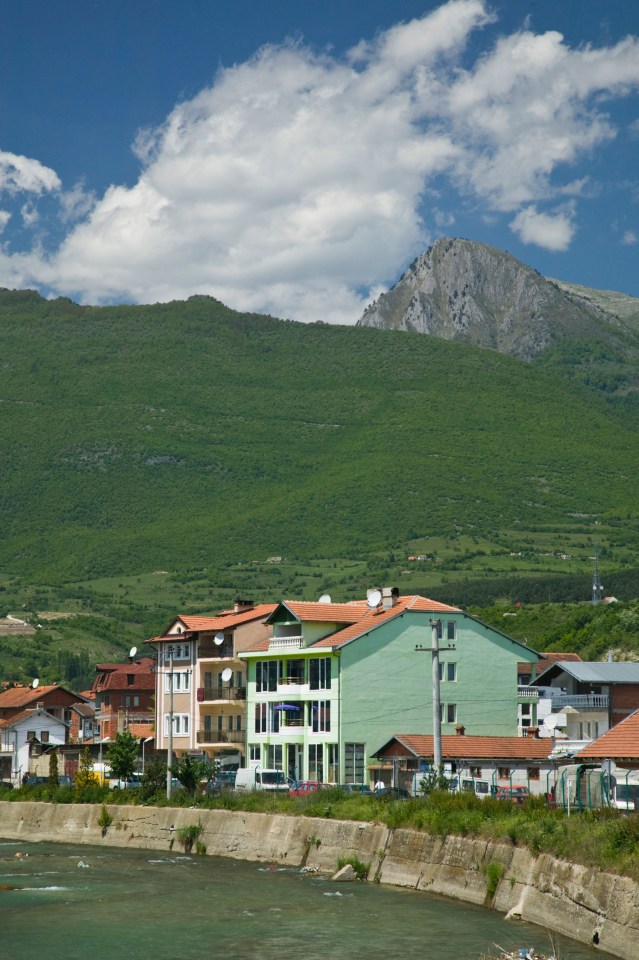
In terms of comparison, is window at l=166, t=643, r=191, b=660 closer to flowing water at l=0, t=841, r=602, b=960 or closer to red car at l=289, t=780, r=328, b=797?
red car at l=289, t=780, r=328, b=797

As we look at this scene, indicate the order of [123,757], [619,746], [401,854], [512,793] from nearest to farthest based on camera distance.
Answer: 1. [401,854]
2. [619,746]
3. [512,793]
4. [123,757]

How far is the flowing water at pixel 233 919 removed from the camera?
37.9 meters

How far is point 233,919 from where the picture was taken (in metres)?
43.5

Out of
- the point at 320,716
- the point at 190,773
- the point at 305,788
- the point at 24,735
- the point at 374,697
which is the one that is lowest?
the point at 24,735

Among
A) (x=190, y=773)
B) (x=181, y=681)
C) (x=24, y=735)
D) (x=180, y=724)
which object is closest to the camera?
(x=190, y=773)

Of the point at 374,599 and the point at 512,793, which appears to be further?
the point at 374,599

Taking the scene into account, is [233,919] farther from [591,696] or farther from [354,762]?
[591,696]

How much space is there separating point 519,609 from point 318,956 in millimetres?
136084

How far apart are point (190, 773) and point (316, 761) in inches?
412

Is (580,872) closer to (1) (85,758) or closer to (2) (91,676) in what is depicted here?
(1) (85,758)

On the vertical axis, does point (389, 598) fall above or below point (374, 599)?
above

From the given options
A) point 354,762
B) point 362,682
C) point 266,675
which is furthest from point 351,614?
point 354,762

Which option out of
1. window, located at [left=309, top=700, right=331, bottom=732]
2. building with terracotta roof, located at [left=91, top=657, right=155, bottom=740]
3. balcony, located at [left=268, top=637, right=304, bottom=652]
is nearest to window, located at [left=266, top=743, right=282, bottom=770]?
window, located at [left=309, top=700, right=331, bottom=732]


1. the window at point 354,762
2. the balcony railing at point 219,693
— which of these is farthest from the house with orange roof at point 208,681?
the window at point 354,762
